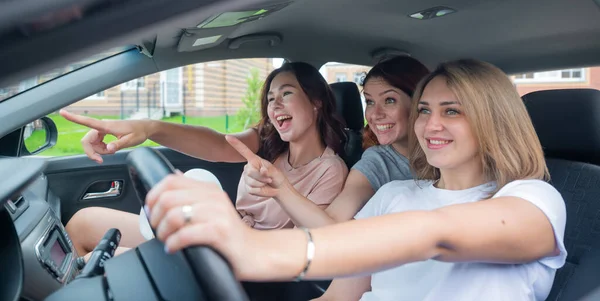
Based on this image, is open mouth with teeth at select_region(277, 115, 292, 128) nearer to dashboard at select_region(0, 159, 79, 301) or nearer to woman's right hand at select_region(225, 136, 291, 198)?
woman's right hand at select_region(225, 136, 291, 198)

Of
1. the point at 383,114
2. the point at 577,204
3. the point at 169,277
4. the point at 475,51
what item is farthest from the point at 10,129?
the point at 475,51

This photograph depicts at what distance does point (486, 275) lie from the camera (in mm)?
1323

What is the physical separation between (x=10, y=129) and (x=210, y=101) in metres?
12.6

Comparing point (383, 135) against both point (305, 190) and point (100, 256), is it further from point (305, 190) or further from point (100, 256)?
point (100, 256)

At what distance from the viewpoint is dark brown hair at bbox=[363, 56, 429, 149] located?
231 cm

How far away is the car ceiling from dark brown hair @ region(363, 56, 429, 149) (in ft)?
0.63

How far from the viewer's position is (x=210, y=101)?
1399 cm

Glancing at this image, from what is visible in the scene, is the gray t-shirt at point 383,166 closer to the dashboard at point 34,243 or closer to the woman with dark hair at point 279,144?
the woman with dark hair at point 279,144

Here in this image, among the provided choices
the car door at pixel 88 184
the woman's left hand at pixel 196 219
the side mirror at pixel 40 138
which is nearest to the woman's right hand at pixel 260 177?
the side mirror at pixel 40 138

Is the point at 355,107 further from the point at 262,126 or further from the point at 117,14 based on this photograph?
the point at 117,14

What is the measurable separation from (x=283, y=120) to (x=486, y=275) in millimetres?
1429

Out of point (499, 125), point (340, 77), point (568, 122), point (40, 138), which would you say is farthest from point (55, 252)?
point (340, 77)

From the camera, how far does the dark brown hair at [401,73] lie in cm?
231

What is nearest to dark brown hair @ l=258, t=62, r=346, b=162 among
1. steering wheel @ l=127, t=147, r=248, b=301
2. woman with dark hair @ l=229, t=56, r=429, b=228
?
woman with dark hair @ l=229, t=56, r=429, b=228
